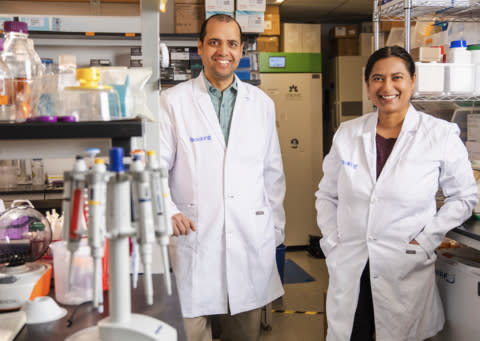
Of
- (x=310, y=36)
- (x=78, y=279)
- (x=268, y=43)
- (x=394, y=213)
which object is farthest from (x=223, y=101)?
(x=310, y=36)

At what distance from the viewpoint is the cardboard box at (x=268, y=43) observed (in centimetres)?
520

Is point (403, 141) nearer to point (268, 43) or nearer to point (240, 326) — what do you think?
point (240, 326)

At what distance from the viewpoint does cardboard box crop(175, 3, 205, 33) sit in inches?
162

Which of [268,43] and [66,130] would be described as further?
[268,43]

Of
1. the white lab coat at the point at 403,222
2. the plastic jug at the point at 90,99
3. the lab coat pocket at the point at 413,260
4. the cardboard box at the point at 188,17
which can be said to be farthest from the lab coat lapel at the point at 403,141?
the cardboard box at the point at 188,17

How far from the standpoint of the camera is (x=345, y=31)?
227 inches

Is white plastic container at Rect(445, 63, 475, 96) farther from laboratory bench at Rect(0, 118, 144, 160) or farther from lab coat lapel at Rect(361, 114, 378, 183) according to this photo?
laboratory bench at Rect(0, 118, 144, 160)

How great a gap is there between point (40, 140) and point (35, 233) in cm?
40

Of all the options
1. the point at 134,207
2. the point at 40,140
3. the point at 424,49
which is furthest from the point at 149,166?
the point at 424,49

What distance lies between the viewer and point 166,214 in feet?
3.20

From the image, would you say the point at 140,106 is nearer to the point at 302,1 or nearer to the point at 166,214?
the point at 166,214

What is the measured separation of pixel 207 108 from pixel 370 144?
2.35 feet

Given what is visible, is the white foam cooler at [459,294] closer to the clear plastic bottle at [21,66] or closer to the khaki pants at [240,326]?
the khaki pants at [240,326]

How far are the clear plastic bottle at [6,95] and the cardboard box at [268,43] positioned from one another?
13.4 feet
